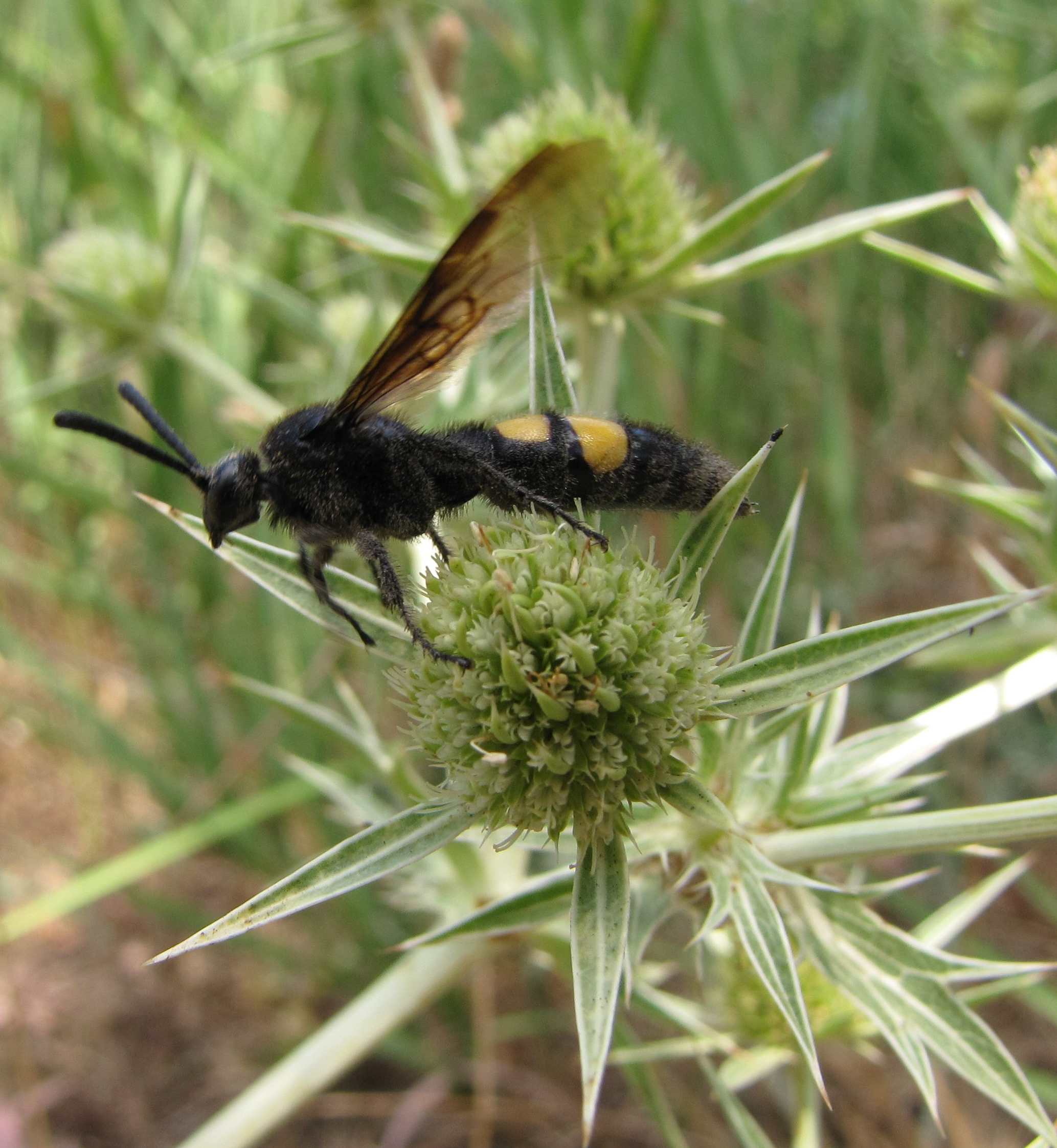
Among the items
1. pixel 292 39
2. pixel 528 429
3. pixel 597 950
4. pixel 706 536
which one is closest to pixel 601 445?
pixel 528 429

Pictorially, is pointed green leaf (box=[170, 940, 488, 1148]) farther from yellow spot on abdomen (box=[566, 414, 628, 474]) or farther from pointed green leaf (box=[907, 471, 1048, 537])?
pointed green leaf (box=[907, 471, 1048, 537])

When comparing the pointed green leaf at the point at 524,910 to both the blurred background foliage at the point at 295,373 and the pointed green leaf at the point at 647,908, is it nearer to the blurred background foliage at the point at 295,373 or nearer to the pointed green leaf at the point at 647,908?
the pointed green leaf at the point at 647,908

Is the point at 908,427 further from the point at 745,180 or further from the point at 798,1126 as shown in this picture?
the point at 798,1126

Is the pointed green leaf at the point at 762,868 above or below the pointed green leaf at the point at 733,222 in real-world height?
below

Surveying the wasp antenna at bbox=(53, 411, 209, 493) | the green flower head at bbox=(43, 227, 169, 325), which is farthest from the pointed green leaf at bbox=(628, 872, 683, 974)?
the green flower head at bbox=(43, 227, 169, 325)

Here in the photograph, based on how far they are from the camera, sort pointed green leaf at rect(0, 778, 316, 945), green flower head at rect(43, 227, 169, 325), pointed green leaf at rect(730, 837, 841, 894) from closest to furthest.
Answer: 1. pointed green leaf at rect(730, 837, 841, 894)
2. pointed green leaf at rect(0, 778, 316, 945)
3. green flower head at rect(43, 227, 169, 325)

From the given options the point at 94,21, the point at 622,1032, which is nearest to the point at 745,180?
the point at 94,21

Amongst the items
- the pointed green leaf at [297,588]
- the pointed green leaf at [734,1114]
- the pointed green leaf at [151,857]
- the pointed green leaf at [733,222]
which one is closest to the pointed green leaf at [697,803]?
the pointed green leaf at [297,588]
